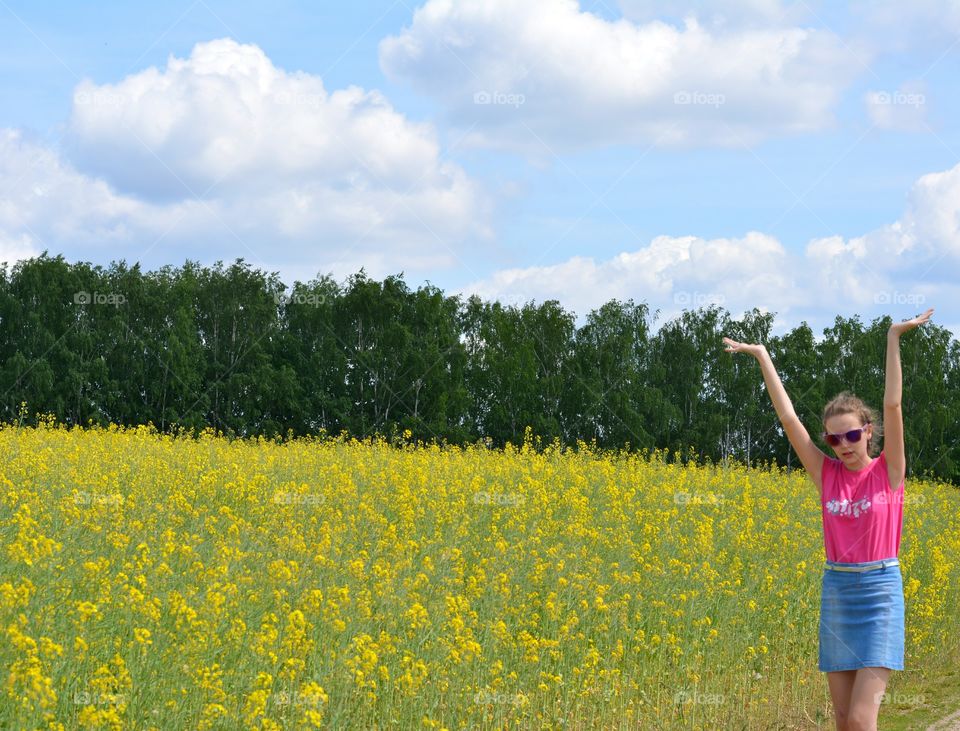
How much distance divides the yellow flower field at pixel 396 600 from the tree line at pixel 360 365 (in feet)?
59.9

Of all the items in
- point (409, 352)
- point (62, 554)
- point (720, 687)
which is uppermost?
point (409, 352)

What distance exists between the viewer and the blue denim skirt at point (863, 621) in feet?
15.8

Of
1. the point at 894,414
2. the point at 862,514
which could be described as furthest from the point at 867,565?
the point at 894,414

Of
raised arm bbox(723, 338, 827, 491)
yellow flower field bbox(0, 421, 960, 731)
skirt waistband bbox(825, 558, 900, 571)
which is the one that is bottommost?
yellow flower field bbox(0, 421, 960, 731)

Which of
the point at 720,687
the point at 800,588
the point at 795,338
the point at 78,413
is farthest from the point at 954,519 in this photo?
the point at 78,413

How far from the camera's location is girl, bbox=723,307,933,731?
4.80 meters

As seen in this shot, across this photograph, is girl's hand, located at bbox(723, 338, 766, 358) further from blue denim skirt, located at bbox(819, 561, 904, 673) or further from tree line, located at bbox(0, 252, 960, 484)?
tree line, located at bbox(0, 252, 960, 484)

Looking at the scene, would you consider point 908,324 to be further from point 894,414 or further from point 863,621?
point 863,621

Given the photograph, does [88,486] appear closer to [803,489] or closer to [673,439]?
[803,489]

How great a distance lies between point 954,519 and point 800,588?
8146mm

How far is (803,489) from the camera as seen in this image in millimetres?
18484

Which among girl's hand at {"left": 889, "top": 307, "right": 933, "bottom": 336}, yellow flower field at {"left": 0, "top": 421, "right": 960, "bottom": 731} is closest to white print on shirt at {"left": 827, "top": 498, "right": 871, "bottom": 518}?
girl's hand at {"left": 889, "top": 307, "right": 933, "bottom": 336}

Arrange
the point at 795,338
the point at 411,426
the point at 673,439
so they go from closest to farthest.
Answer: the point at 411,426
the point at 673,439
the point at 795,338

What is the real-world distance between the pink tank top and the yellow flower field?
8.01ft
